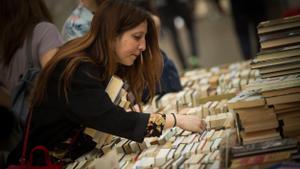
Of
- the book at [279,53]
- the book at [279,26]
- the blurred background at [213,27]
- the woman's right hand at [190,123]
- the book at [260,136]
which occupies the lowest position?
the blurred background at [213,27]

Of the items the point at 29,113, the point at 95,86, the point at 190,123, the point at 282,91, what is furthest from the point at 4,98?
the point at 282,91

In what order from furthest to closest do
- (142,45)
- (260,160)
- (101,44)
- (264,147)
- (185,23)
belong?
(185,23), (142,45), (101,44), (264,147), (260,160)

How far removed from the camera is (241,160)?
2.71 metres

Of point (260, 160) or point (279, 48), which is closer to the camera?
point (260, 160)

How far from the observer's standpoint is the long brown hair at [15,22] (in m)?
3.56

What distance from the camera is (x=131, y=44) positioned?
3.17 m

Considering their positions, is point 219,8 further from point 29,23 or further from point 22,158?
point 22,158

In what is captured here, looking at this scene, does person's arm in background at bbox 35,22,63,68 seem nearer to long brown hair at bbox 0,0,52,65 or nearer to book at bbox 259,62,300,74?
long brown hair at bbox 0,0,52,65

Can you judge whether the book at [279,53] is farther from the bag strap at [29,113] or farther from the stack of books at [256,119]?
the bag strap at [29,113]

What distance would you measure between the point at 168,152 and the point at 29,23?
1169 mm

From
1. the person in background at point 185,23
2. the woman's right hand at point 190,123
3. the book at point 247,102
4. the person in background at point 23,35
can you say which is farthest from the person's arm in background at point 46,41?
the person in background at point 185,23

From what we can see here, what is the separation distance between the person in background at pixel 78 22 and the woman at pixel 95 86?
0.79 metres

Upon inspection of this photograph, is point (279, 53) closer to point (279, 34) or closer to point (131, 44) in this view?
point (279, 34)

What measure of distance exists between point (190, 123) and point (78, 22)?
50.2 inches
